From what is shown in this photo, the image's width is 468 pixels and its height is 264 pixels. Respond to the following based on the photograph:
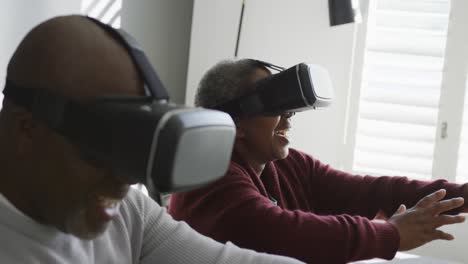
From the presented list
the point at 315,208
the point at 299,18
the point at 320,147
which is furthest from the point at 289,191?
the point at 299,18

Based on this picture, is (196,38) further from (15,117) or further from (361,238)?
(15,117)

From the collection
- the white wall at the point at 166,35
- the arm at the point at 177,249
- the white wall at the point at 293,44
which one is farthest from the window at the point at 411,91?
the arm at the point at 177,249

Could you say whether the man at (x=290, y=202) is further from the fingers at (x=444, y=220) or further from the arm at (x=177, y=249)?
the arm at (x=177, y=249)

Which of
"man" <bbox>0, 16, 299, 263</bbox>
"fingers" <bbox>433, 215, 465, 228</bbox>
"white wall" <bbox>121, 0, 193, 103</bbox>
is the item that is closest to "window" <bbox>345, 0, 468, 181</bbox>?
"white wall" <bbox>121, 0, 193, 103</bbox>

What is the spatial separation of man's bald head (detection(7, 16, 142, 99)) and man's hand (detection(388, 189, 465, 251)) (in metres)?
0.78

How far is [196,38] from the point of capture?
224cm

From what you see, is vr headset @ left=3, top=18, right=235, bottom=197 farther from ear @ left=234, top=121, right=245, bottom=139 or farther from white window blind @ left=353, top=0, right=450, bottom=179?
white window blind @ left=353, top=0, right=450, bottom=179

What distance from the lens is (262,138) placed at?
4.66 ft

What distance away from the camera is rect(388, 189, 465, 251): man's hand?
128 centimetres

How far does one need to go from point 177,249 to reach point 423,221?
58cm

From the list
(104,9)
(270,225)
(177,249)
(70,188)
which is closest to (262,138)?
(270,225)

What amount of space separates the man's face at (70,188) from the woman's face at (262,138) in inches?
27.4

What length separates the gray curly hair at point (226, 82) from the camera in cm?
137

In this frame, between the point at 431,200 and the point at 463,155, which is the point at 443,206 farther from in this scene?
the point at 463,155
